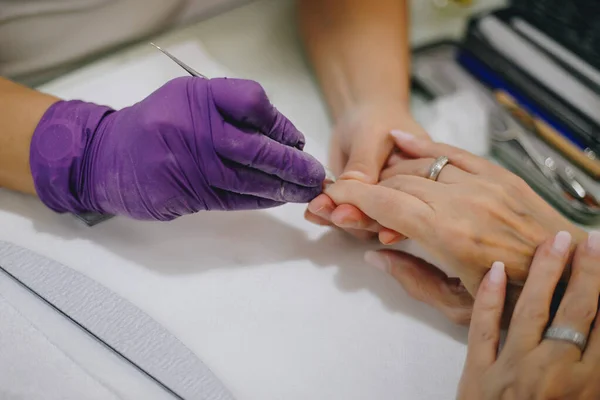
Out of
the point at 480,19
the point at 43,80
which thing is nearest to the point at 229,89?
the point at 43,80

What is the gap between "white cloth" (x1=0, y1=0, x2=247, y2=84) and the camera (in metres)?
0.84

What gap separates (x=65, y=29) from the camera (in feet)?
2.91

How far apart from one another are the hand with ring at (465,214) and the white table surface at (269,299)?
0.23ft

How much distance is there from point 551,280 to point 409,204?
0.61 ft

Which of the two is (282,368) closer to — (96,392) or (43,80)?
(96,392)

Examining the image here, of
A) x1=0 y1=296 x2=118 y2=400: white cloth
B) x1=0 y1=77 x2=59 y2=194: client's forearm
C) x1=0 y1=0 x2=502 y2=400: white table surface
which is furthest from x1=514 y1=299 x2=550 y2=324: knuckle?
x1=0 y1=77 x2=59 y2=194: client's forearm

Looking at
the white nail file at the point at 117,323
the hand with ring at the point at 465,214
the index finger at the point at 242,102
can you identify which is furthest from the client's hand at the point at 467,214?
the white nail file at the point at 117,323

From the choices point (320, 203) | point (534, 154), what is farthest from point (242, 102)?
point (534, 154)

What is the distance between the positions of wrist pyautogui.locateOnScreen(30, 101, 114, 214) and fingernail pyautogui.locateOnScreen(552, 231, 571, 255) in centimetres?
56

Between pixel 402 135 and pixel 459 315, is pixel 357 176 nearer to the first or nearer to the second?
pixel 402 135

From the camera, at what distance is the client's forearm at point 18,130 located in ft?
2.31

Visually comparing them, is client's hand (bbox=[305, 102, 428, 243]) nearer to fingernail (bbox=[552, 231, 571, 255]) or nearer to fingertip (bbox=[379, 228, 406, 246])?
fingertip (bbox=[379, 228, 406, 246])

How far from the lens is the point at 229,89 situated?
2.06 ft

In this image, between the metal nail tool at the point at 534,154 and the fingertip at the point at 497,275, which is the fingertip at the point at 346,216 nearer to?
the fingertip at the point at 497,275
